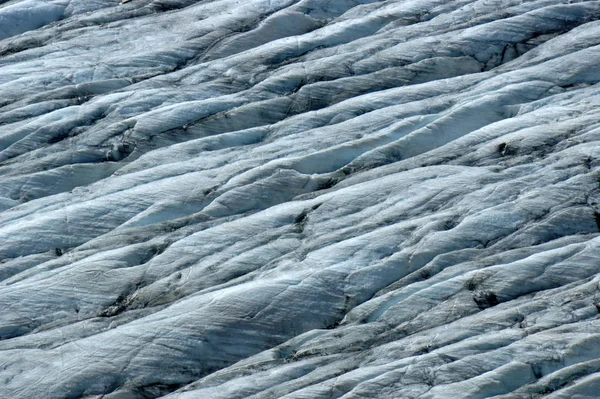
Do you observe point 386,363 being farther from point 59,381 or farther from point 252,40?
point 252,40

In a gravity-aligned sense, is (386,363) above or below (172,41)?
below

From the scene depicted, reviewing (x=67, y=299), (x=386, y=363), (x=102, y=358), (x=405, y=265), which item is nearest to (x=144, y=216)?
(x=67, y=299)

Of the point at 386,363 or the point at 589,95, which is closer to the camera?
the point at 386,363

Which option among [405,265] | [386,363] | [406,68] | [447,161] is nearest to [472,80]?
[406,68]

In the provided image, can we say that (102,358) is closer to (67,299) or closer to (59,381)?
(59,381)

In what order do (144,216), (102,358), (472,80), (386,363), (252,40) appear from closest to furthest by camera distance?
(386,363)
(102,358)
(144,216)
(472,80)
(252,40)

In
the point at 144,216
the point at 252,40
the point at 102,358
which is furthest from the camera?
the point at 252,40
